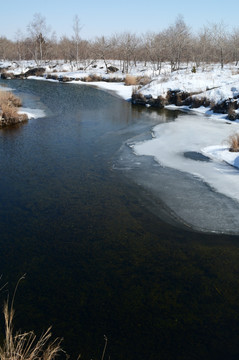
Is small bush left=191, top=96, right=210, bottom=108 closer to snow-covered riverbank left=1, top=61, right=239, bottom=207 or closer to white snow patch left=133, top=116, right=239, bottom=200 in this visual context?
snow-covered riverbank left=1, top=61, right=239, bottom=207

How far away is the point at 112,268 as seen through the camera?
4.64 m

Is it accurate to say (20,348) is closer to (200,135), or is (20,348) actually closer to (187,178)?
(187,178)

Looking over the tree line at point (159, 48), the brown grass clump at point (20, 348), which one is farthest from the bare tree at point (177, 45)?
the brown grass clump at point (20, 348)

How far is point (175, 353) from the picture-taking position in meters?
3.32

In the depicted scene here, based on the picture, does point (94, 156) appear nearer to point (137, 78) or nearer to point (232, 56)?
point (137, 78)

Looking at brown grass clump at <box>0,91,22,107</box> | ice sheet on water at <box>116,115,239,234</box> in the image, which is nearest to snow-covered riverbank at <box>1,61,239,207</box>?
ice sheet on water at <box>116,115,239,234</box>

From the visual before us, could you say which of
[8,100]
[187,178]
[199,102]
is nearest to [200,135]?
[187,178]

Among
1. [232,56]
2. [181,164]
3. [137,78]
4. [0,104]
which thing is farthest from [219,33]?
[181,164]

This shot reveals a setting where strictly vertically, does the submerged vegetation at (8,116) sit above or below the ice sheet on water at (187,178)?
above

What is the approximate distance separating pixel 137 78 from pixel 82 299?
110 feet

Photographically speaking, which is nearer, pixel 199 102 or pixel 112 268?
pixel 112 268

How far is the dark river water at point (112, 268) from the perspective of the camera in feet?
11.6

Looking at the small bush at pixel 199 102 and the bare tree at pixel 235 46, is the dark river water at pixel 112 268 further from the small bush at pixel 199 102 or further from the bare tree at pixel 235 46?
the bare tree at pixel 235 46

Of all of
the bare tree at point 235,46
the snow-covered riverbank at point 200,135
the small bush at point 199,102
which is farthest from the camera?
the bare tree at point 235,46
